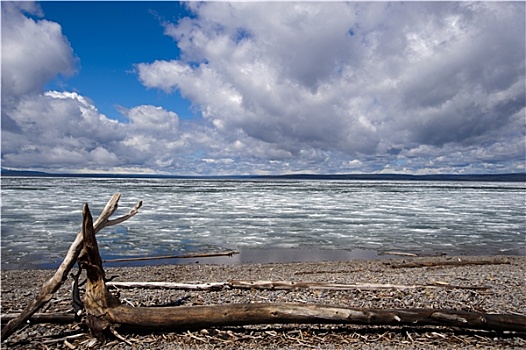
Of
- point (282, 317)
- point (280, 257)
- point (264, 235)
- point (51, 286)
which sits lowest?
point (280, 257)

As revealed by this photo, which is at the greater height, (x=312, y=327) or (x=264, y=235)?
(x=312, y=327)

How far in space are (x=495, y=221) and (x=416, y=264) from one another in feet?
51.0

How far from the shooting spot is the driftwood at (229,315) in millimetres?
4812

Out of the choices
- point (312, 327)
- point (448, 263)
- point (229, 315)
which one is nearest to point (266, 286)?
point (312, 327)

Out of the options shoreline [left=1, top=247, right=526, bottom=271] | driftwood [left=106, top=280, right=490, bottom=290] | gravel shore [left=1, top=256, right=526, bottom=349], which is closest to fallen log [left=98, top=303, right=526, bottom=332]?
gravel shore [left=1, top=256, right=526, bottom=349]

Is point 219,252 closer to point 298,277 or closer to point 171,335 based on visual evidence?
point 298,277

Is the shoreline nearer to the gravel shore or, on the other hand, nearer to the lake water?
the lake water

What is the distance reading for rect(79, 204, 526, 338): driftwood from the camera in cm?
481

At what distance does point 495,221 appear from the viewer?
935 inches

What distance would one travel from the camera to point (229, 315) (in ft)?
15.8

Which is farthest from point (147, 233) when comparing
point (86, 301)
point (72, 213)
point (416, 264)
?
point (86, 301)

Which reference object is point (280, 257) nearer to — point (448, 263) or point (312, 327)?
point (448, 263)

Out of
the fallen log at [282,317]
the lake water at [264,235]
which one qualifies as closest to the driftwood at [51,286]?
the fallen log at [282,317]

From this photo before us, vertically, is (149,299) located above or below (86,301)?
below
